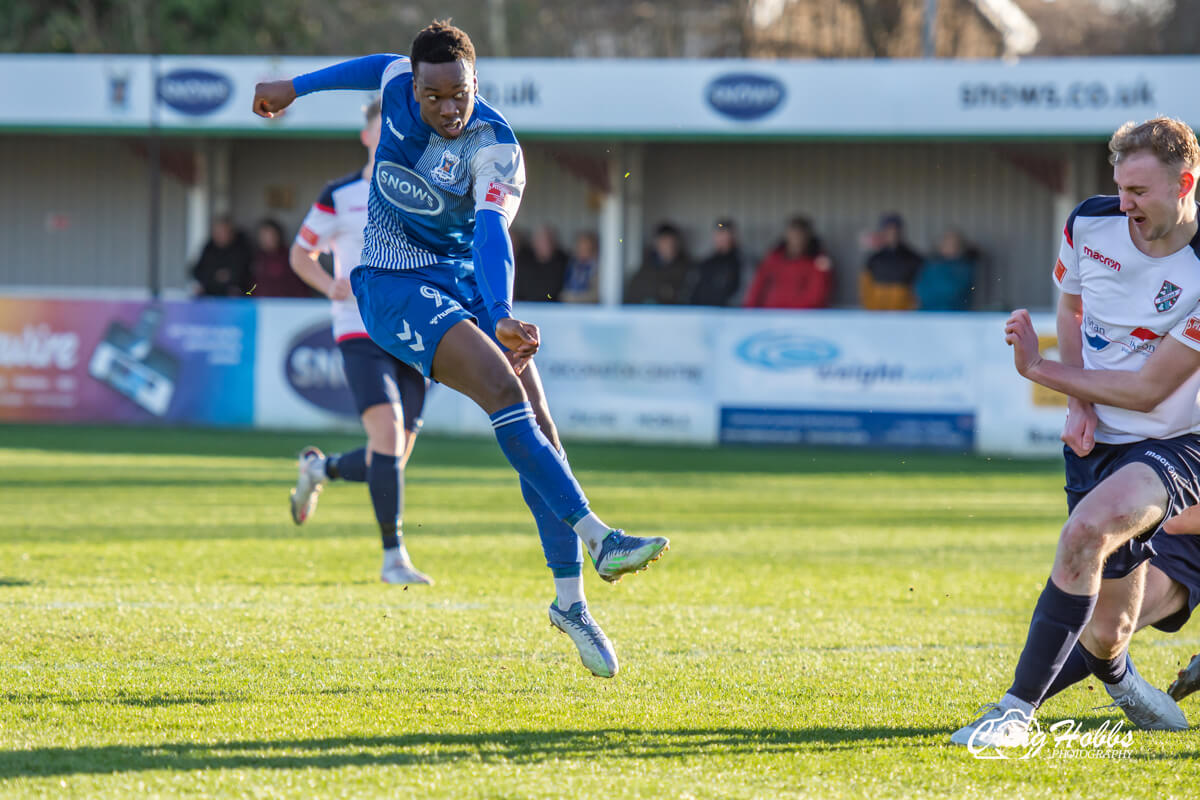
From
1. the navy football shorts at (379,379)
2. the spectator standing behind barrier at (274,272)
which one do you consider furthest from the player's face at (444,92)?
the spectator standing behind barrier at (274,272)

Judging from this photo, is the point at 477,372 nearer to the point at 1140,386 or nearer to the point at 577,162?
the point at 1140,386

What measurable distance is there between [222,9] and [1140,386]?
2668cm

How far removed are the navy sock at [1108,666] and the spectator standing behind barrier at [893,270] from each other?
42.8ft

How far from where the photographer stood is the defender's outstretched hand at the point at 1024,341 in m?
4.16

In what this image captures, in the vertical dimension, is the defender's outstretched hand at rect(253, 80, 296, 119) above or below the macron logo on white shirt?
above

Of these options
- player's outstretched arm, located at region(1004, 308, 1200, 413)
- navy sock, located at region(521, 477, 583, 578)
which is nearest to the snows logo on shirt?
player's outstretched arm, located at region(1004, 308, 1200, 413)

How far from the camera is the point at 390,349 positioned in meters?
4.70

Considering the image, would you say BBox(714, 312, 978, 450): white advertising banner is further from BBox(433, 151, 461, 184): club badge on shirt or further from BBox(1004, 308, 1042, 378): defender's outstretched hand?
BBox(1004, 308, 1042, 378): defender's outstretched hand

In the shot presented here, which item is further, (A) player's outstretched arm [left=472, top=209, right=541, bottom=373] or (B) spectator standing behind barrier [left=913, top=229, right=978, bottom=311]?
(B) spectator standing behind barrier [left=913, top=229, right=978, bottom=311]

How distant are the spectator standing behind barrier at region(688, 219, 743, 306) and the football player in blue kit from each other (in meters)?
12.6

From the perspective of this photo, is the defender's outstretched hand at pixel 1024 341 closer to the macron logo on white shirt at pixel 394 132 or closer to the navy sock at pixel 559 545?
the navy sock at pixel 559 545

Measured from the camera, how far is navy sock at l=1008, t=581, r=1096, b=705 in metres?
3.97

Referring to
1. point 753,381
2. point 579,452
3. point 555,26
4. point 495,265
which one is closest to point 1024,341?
point 495,265

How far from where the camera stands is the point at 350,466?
758 cm
